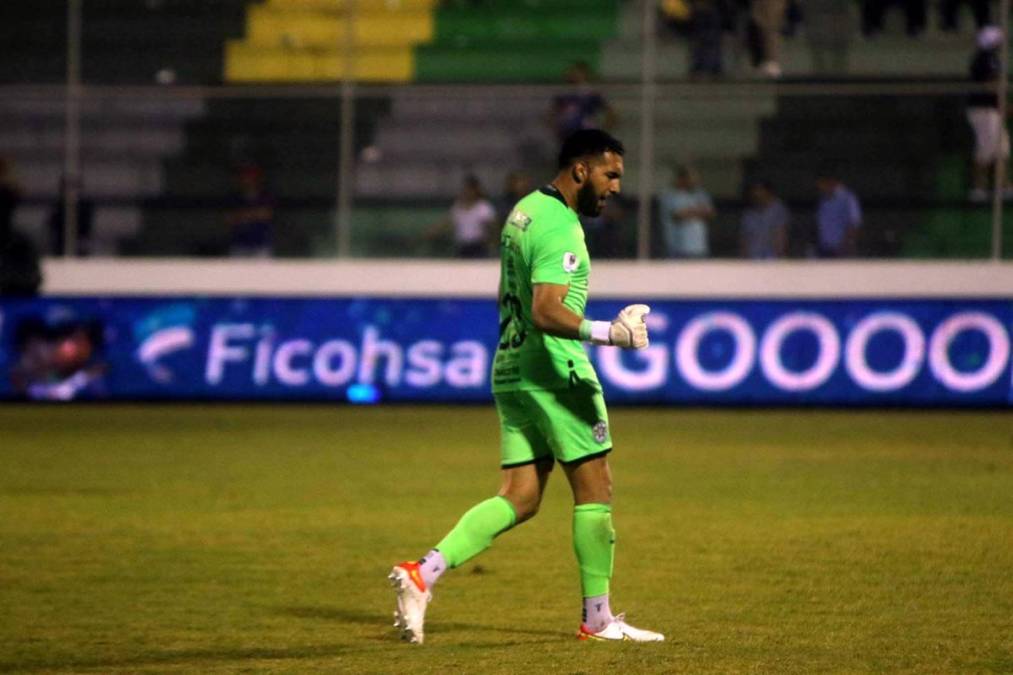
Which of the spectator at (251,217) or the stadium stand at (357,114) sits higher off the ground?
the stadium stand at (357,114)

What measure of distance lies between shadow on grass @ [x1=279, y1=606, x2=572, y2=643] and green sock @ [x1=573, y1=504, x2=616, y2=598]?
0.89 feet

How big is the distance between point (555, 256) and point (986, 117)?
15593mm

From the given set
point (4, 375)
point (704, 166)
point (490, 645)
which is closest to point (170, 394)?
point (4, 375)

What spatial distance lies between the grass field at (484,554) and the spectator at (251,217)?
225 inches

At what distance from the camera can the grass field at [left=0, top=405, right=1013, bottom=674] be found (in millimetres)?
6914

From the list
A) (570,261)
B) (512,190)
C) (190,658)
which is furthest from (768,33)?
(190,658)

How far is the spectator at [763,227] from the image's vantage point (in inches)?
854

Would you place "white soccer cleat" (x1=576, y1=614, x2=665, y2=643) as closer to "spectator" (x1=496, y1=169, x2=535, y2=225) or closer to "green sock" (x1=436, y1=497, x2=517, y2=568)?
"green sock" (x1=436, y1=497, x2=517, y2=568)

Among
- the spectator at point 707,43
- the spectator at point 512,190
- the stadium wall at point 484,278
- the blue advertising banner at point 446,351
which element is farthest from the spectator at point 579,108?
the blue advertising banner at point 446,351

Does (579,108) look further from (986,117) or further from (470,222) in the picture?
(986,117)

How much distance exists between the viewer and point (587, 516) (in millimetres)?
7105

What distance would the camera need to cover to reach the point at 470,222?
72.8 ft

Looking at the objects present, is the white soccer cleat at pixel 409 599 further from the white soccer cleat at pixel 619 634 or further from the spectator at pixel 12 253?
the spectator at pixel 12 253

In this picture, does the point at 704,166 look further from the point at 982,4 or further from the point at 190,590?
the point at 190,590
